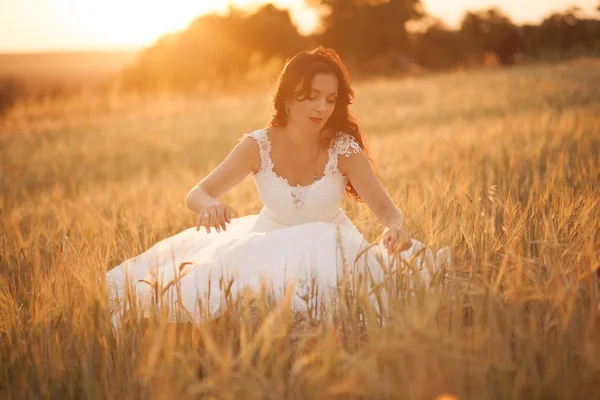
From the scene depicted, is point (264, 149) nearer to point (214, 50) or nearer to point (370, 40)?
point (214, 50)

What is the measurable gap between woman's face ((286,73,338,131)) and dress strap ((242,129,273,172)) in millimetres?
228

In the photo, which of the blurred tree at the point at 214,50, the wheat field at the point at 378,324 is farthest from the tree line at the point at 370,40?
the wheat field at the point at 378,324

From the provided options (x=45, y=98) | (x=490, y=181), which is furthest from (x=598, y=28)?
(x=490, y=181)

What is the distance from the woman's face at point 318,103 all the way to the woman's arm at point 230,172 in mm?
316

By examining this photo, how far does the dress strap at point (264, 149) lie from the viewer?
2701 mm

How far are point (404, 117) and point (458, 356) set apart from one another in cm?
999

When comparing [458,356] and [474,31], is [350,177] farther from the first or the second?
[474,31]

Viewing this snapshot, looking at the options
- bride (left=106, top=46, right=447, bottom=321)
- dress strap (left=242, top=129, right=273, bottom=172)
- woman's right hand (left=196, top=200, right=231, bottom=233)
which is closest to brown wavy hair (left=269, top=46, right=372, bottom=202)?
bride (left=106, top=46, right=447, bottom=321)

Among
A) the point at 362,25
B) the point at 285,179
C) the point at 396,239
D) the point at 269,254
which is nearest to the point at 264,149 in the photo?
the point at 285,179

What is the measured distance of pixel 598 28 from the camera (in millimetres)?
27453

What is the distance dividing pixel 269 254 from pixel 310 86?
86 centimetres

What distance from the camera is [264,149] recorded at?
8.92 feet

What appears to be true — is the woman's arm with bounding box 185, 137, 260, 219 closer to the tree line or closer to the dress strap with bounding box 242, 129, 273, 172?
the dress strap with bounding box 242, 129, 273, 172

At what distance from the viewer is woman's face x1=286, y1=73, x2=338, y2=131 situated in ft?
8.22
